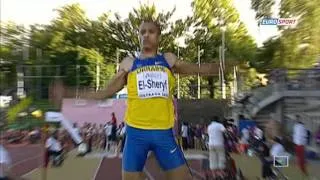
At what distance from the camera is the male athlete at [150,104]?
309 cm

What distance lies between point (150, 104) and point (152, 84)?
0.36 ft

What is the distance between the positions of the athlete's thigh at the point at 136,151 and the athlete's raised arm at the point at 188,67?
421mm

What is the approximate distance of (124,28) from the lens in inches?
382

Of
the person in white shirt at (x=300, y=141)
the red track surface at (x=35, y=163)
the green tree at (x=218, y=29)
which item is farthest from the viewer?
the green tree at (x=218, y=29)

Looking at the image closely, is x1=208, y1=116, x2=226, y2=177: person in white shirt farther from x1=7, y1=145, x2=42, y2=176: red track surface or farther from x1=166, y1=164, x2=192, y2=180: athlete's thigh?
x1=166, y1=164, x2=192, y2=180: athlete's thigh

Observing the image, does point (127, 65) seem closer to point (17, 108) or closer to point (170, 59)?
point (170, 59)

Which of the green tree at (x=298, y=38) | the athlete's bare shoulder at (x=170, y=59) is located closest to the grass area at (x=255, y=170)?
the green tree at (x=298, y=38)

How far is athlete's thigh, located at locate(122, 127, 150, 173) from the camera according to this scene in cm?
309

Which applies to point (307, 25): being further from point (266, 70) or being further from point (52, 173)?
point (52, 173)

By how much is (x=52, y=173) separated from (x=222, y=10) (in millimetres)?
3438

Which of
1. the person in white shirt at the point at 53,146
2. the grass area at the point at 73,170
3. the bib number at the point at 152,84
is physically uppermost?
the bib number at the point at 152,84

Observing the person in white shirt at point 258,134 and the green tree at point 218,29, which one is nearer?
the person in white shirt at point 258,134

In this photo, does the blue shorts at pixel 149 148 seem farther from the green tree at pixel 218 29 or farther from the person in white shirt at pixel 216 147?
the green tree at pixel 218 29

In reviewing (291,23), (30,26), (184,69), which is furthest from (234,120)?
(184,69)
